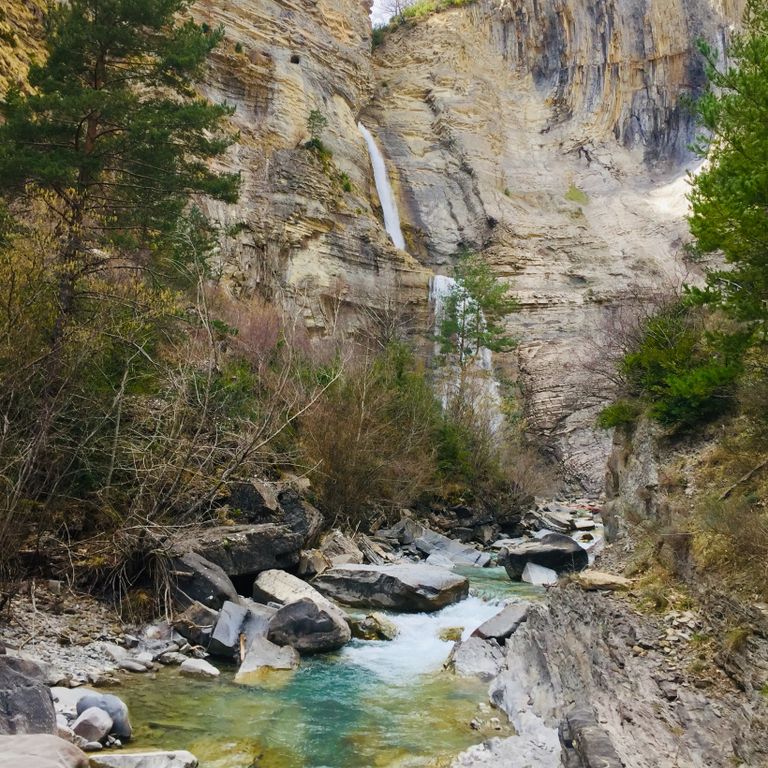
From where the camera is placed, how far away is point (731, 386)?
990 cm

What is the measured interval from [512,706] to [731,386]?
5.60m

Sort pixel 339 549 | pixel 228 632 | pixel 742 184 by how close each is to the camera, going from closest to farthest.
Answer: pixel 742 184
pixel 228 632
pixel 339 549

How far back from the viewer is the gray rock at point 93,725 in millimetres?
5762

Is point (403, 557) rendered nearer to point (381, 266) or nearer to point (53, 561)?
point (53, 561)

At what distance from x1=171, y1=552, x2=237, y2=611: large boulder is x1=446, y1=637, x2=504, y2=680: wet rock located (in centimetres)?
319

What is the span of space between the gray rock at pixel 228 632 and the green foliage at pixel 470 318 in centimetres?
2447

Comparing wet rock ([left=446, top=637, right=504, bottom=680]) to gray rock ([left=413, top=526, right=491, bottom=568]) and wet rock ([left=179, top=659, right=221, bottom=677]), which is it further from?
gray rock ([left=413, top=526, right=491, bottom=568])

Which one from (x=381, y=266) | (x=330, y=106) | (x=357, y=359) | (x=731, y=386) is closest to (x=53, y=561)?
(x=731, y=386)

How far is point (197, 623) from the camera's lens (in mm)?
8977

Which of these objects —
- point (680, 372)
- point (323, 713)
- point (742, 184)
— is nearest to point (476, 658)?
point (323, 713)

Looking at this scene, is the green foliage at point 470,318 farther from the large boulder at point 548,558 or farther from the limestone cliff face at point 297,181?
the large boulder at point 548,558

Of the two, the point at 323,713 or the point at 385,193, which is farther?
the point at 385,193

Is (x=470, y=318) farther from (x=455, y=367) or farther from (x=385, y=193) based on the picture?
(x=385, y=193)

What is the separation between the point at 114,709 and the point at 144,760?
2.93ft
